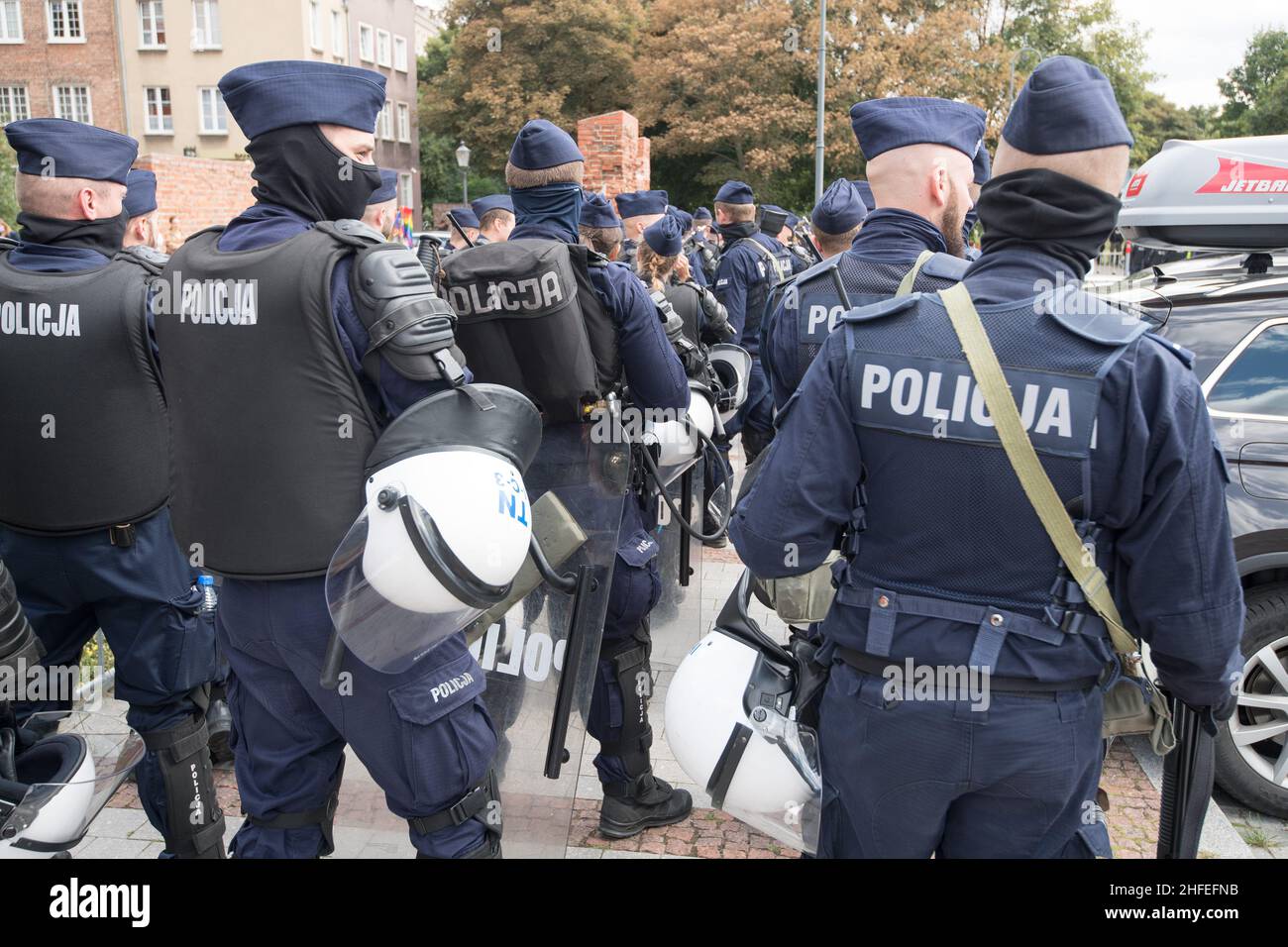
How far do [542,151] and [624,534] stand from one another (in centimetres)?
133

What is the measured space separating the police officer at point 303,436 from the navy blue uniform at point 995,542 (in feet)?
2.82

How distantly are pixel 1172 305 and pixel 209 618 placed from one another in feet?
12.6

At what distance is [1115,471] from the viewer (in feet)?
6.41

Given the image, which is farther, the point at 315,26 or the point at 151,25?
the point at 315,26

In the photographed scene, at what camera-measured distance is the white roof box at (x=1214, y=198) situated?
14.3ft

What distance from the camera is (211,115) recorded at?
3919cm

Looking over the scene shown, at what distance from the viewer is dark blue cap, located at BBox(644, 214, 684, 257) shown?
5715 millimetres

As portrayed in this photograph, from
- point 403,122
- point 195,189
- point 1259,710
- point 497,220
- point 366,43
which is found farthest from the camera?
point 403,122

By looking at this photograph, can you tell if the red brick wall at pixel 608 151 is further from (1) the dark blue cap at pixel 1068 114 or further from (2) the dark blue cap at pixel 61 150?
(1) the dark blue cap at pixel 1068 114

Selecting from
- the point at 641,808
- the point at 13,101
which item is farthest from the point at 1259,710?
the point at 13,101

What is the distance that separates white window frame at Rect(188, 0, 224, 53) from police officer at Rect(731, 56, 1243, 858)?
141 feet

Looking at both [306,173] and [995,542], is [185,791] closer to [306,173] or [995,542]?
[306,173]

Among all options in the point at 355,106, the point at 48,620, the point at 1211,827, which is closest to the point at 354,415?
the point at 355,106

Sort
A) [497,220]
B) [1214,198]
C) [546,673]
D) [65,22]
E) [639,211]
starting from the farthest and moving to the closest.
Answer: [65,22]
[639,211]
[497,220]
[1214,198]
[546,673]
